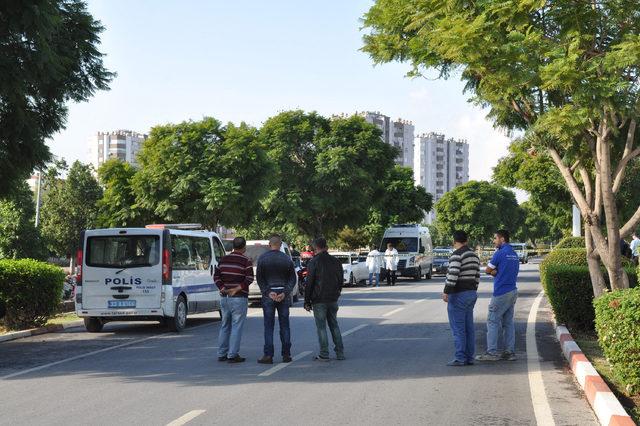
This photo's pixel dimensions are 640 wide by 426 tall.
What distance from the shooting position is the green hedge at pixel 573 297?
15523mm

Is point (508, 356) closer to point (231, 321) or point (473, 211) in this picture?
point (231, 321)

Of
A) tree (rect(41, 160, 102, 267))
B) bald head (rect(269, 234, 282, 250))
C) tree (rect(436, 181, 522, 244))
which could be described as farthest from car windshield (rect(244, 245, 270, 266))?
tree (rect(436, 181, 522, 244))

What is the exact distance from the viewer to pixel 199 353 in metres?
13.3

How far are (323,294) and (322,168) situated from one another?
3407 cm

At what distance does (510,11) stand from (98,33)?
28.7 feet

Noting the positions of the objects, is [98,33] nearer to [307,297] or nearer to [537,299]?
[307,297]

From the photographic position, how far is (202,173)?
3594 cm

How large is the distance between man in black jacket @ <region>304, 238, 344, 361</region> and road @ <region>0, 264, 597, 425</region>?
0.37 meters

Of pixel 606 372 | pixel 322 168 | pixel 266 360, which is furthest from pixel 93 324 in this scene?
pixel 322 168

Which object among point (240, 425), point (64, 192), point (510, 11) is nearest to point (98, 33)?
point (510, 11)

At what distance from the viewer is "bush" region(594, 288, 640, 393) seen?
8539 mm

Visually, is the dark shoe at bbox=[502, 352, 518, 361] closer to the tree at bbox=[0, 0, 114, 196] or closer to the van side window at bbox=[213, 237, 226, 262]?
the tree at bbox=[0, 0, 114, 196]

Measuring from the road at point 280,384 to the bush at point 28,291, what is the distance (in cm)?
122

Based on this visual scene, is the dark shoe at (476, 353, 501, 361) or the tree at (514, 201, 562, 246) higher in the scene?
the tree at (514, 201, 562, 246)
